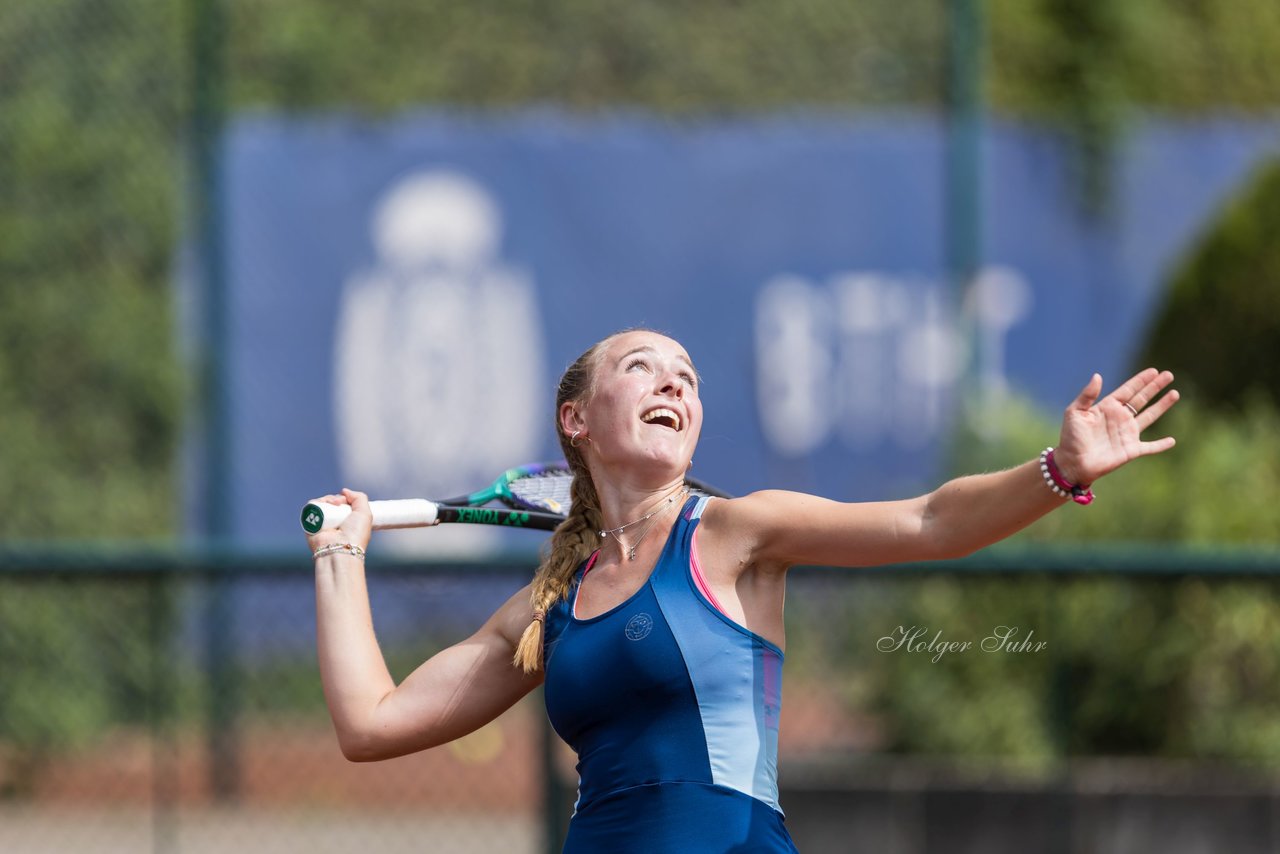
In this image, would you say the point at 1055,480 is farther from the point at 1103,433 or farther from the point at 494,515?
the point at 494,515

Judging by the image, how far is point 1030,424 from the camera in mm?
7738

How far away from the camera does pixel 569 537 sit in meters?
3.14

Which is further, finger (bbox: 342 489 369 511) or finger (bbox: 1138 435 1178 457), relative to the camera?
finger (bbox: 342 489 369 511)

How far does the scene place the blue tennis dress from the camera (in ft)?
9.09

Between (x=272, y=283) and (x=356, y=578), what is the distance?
19.8 ft

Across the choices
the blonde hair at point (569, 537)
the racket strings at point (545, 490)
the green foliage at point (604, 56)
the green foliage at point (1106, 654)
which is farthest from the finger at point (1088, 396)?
the green foliage at point (604, 56)

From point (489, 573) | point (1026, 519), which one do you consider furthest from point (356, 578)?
point (489, 573)

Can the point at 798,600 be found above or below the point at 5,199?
below

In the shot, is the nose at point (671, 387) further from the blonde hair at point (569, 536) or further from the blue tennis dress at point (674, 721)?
the blue tennis dress at point (674, 721)

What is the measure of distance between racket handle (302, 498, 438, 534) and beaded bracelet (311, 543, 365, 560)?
44 mm

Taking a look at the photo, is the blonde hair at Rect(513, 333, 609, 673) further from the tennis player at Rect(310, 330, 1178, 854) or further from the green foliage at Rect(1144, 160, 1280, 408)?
the green foliage at Rect(1144, 160, 1280, 408)

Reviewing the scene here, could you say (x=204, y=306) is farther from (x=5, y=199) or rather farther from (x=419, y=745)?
(x=419, y=745)

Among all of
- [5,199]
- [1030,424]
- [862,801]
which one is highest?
[5,199]

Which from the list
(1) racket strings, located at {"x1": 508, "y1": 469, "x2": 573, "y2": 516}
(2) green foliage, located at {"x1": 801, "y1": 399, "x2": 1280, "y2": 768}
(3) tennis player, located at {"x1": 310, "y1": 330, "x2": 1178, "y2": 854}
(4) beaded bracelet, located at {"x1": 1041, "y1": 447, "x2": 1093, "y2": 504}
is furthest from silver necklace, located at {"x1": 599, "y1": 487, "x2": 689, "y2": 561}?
(2) green foliage, located at {"x1": 801, "y1": 399, "x2": 1280, "y2": 768}
